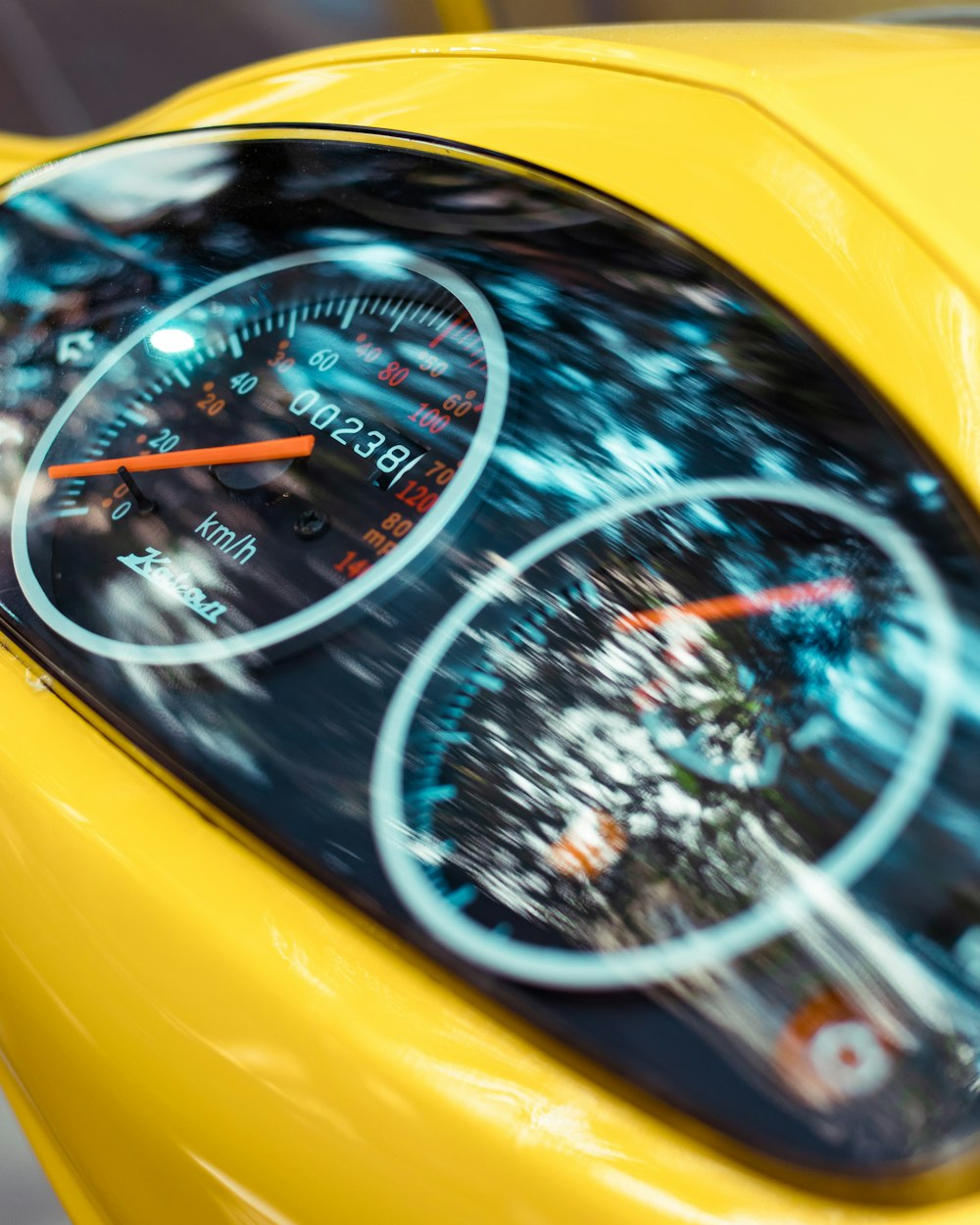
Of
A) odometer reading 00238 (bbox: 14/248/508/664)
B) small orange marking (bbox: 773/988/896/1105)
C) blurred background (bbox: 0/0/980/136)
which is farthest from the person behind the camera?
blurred background (bbox: 0/0/980/136)

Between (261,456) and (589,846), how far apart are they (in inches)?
8.9

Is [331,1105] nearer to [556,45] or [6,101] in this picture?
[556,45]

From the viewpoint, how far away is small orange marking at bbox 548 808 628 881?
348 millimetres

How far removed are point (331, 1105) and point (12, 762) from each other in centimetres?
18

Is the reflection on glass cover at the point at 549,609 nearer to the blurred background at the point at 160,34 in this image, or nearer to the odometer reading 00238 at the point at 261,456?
the odometer reading 00238 at the point at 261,456

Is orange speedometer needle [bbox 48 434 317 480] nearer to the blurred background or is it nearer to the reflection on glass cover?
the reflection on glass cover

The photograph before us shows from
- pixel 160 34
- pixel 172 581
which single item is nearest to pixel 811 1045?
pixel 172 581

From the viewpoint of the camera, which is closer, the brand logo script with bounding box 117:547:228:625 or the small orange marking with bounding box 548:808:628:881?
the small orange marking with bounding box 548:808:628:881

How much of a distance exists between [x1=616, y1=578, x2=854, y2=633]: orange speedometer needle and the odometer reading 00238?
90mm

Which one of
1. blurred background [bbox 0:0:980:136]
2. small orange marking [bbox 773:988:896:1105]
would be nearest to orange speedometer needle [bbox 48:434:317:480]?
small orange marking [bbox 773:988:896:1105]

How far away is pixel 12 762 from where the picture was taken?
0.44m

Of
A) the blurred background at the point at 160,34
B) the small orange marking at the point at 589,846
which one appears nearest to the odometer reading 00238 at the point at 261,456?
the small orange marking at the point at 589,846

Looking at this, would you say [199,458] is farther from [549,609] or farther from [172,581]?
[549,609]

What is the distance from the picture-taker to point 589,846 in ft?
1.16
